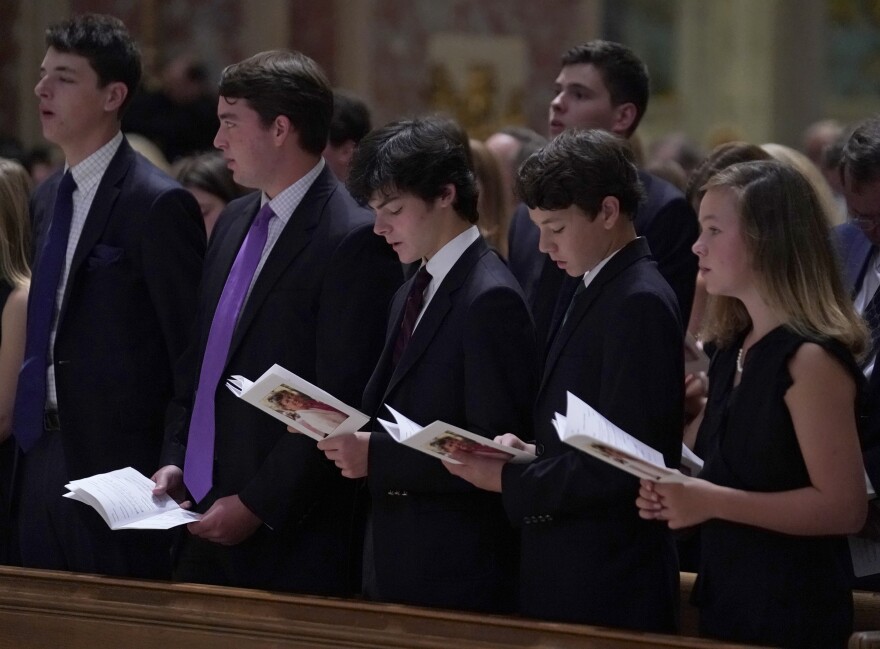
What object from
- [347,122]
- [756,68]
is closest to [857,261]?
[347,122]

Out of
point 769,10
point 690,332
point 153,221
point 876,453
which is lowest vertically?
point 876,453

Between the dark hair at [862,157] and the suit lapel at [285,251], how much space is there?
4.33ft

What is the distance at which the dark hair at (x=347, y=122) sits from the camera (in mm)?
4863

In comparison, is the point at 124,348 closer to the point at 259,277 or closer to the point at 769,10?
the point at 259,277

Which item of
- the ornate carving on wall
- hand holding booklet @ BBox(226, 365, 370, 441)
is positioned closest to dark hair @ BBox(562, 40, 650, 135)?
hand holding booklet @ BBox(226, 365, 370, 441)

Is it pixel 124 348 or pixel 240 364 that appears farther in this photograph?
pixel 124 348

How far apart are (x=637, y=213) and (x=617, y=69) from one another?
3.45 ft

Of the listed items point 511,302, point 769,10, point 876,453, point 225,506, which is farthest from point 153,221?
point 769,10

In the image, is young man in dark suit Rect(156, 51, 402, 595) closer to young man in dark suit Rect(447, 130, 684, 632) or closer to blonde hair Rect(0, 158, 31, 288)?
young man in dark suit Rect(447, 130, 684, 632)

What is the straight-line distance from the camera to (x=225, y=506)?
3668mm

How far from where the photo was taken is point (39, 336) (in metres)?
4.15

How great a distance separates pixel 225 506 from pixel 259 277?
0.59 m

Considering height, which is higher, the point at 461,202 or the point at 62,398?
the point at 461,202

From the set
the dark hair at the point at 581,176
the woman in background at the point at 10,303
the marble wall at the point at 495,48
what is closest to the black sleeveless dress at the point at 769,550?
the dark hair at the point at 581,176
